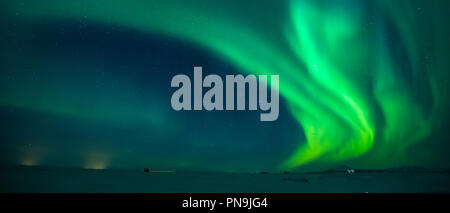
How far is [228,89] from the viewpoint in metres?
7.71

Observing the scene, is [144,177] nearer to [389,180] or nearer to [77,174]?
[77,174]

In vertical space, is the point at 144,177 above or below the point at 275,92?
below

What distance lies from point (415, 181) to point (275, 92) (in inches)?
133
